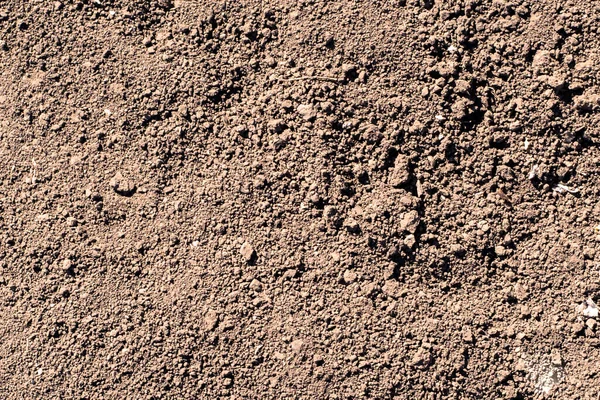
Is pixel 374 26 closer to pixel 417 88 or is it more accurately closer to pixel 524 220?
pixel 417 88

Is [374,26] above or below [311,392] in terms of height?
above

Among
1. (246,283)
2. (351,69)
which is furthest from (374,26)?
(246,283)

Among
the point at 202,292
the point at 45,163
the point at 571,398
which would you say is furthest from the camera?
the point at 45,163

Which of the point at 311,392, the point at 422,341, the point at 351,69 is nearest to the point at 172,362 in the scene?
the point at 311,392

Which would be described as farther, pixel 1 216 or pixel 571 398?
pixel 1 216

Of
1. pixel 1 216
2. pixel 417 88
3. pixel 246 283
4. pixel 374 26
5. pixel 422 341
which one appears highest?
pixel 374 26

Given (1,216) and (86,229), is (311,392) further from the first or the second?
(1,216)

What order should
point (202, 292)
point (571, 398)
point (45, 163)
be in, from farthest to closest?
point (45, 163)
point (202, 292)
point (571, 398)
